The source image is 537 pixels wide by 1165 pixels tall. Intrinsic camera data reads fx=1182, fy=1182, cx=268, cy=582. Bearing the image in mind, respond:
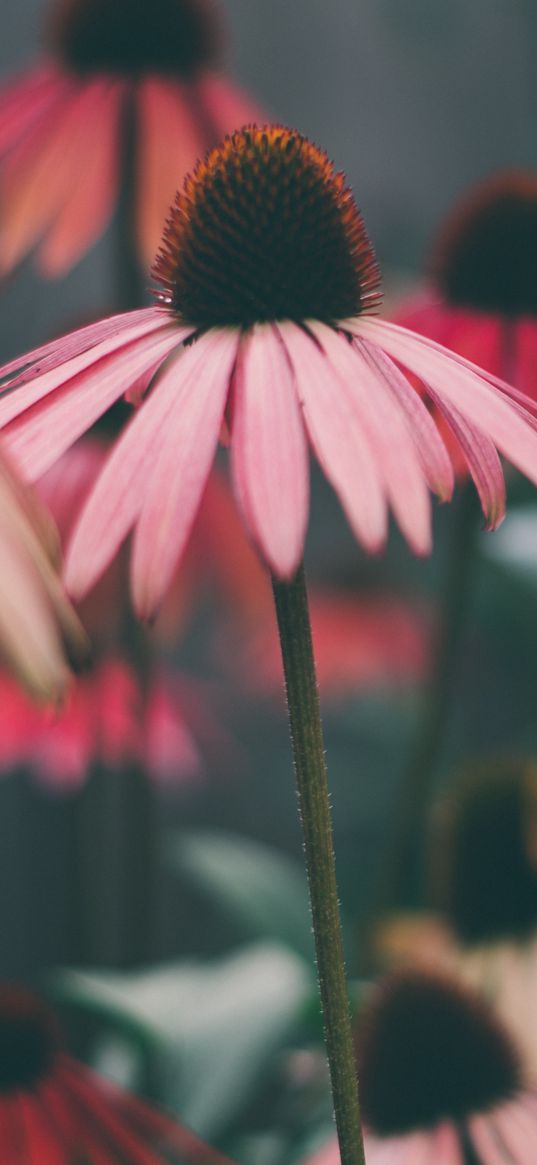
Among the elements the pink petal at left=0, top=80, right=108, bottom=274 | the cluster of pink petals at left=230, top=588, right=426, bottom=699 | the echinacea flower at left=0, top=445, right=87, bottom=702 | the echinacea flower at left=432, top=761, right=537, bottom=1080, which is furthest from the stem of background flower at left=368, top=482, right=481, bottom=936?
the cluster of pink petals at left=230, top=588, right=426, bottom=699

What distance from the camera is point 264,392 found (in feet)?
0.71

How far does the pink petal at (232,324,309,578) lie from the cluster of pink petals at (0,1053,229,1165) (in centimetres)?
24

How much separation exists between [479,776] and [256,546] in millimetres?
486

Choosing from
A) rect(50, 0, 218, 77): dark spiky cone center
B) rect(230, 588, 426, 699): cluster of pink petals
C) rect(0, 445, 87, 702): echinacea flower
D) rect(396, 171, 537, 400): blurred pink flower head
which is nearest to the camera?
rect(0, 445, 87, 702): echinacea flower

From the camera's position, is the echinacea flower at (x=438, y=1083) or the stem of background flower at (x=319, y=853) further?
the echinacea flower at (x=438, y=1083)

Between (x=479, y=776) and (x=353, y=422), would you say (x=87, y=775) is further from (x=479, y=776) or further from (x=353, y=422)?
(x=353, y=422)

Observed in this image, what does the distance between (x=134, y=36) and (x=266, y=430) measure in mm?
557

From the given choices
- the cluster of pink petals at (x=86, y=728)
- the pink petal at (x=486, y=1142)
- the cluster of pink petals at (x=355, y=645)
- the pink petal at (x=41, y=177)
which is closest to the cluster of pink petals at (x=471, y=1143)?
the pink petal at (x=486, y=1142)

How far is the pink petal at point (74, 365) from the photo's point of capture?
24 centimetres

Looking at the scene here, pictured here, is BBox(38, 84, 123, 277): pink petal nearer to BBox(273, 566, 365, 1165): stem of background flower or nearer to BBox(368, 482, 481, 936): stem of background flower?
BBox(368, 482, 481, 936): stem of background flower

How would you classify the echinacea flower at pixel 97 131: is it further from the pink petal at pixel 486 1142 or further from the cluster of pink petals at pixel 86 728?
the pink petal at pixel 486 1142

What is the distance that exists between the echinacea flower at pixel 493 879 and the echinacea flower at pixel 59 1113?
0.17 m

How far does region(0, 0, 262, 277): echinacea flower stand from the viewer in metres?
0.60

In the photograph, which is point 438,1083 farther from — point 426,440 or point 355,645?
point 355,645
